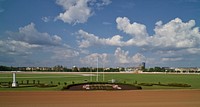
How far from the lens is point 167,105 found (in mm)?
13289

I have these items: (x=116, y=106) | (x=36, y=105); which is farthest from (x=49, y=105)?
(x=116, y=106)

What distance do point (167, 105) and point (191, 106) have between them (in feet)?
3.41

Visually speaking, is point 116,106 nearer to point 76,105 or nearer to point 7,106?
point 76,105

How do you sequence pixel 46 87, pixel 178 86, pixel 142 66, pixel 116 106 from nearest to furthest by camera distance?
pixel 116 106 < pixel 46 87 < pixel 178 86 < pixel 142 66

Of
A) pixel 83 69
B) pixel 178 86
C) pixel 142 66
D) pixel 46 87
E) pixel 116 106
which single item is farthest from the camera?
pixel 142 66

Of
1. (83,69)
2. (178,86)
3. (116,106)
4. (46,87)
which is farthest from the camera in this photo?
(83,69)

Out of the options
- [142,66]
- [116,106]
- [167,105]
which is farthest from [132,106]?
[142,66]

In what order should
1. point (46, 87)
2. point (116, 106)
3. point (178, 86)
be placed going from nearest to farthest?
point (116, 106), point (46, 87), point (178, 86)

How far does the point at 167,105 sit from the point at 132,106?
1.67 m

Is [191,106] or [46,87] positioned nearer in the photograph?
[191,106]

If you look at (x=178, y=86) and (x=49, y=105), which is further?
(x=178, y=86)

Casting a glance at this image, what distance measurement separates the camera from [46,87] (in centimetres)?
2356

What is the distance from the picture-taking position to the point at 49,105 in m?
13.0

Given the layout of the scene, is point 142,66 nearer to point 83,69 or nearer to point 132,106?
point 83,69
